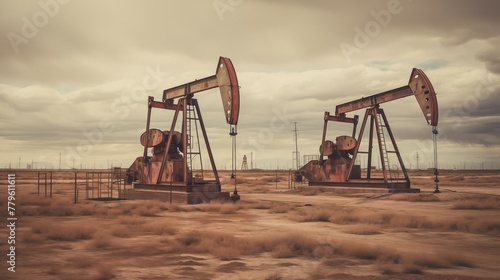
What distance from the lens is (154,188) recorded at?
18344mm

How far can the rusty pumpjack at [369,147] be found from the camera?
753 inches

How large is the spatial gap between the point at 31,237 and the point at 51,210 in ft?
17.3

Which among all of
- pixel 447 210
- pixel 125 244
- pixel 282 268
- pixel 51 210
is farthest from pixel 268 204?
pixel 282 268

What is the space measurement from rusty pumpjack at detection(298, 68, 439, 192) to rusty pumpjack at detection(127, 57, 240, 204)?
848 cm

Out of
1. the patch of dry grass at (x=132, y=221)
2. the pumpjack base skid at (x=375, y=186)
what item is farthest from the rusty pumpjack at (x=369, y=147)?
the patch of dry grass at (x=132, y=221)

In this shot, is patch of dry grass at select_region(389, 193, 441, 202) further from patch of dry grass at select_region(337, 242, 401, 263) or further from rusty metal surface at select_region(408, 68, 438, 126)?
patch of dry grass at select_region(337, 242, 401, 263)

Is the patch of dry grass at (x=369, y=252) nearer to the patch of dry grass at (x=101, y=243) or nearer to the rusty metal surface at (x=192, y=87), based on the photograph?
the patch of dry grass at (x=101, y=243)

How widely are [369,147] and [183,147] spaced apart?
11.0 m

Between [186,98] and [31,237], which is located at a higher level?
[186,98]

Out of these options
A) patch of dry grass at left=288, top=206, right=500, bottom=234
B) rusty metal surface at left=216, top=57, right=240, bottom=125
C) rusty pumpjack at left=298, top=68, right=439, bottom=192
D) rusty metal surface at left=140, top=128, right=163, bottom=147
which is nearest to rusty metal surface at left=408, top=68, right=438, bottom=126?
rusty pumpjack at left=298, top=68, right=439, bottom=192

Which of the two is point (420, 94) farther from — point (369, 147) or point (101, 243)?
point (101, 243)

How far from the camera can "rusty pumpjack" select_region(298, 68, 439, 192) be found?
62.7ft

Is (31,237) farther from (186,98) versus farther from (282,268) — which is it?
(186,98)

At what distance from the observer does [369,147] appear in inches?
907
